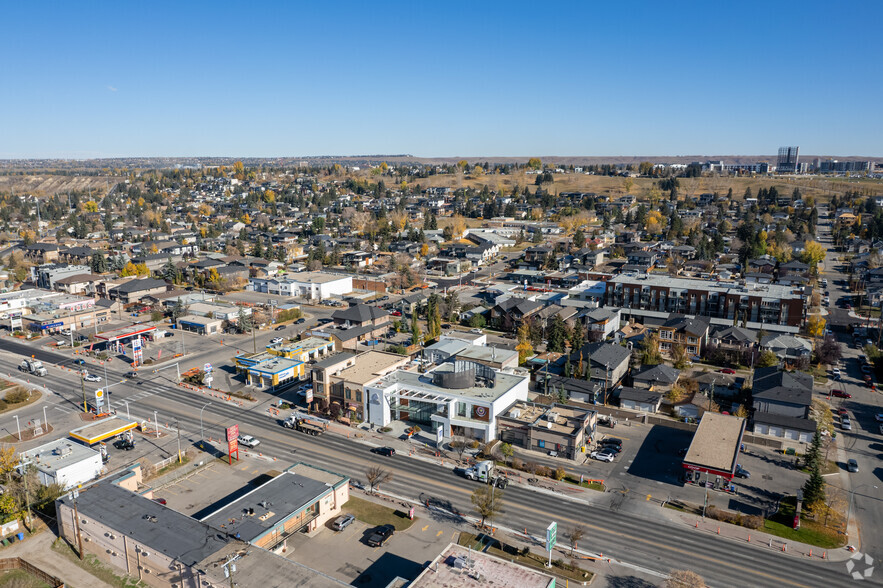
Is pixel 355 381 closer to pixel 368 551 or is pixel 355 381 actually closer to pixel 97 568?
pixel 368 551

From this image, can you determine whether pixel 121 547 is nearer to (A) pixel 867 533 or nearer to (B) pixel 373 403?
(B) pixel 373 403

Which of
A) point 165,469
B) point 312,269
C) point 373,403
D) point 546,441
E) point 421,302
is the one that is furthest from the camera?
point 312,269

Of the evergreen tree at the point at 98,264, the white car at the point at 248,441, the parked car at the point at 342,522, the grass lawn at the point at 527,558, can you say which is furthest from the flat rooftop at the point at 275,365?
the evergreen tree at the point at 98,264

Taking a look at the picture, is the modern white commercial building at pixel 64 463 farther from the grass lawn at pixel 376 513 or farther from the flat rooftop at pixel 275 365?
the grass lawn at pixel 376 513

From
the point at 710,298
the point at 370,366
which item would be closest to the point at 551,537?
the point at 370,366

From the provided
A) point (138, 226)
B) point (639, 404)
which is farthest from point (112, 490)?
point (138, 226)

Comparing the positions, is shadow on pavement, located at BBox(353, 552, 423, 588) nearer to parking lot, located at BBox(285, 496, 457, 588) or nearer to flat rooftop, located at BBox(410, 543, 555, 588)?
parking lot, located at BBox(285, 496, 457, 588)

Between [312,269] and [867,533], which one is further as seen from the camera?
[312,269]
